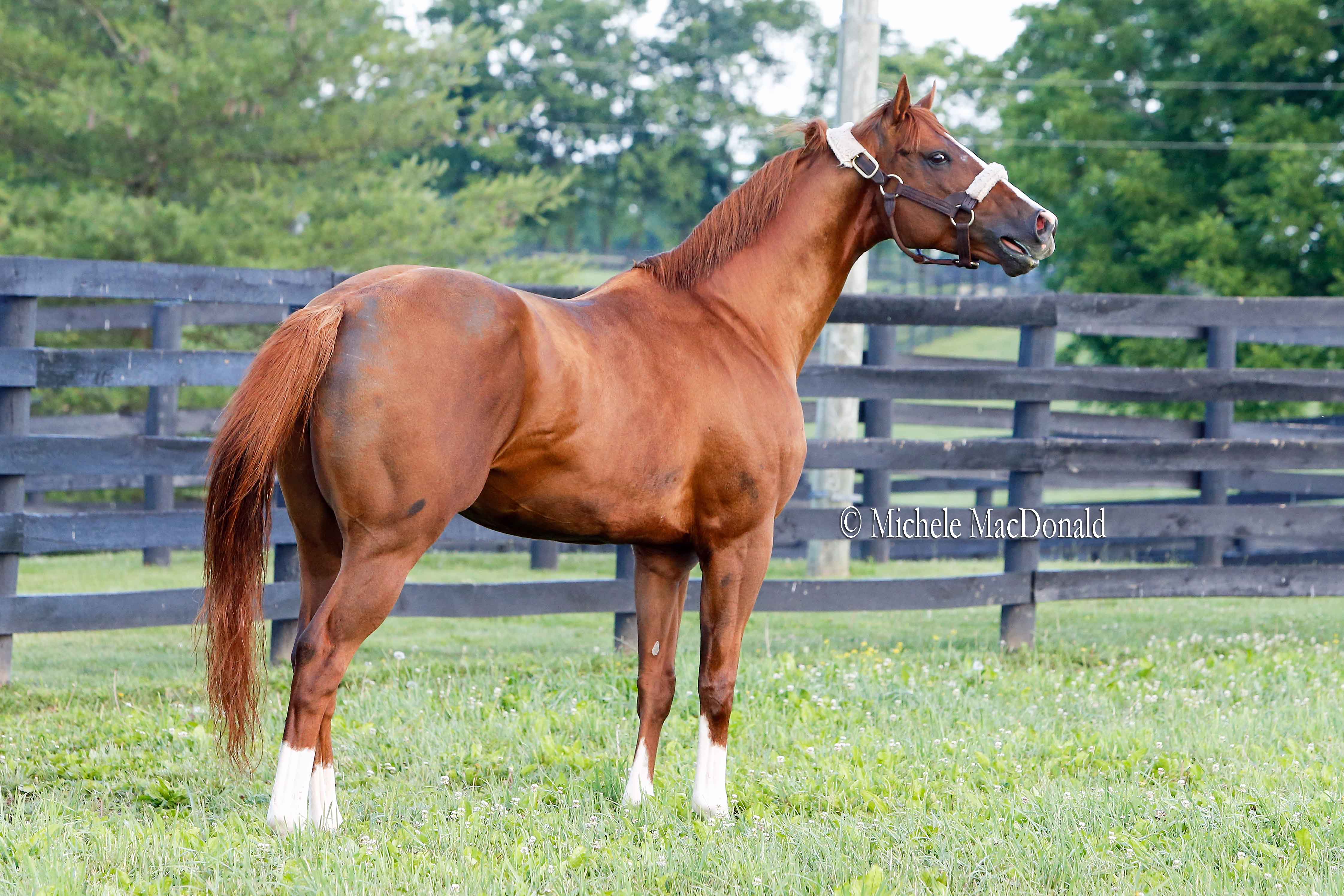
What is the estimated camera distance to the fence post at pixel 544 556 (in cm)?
879

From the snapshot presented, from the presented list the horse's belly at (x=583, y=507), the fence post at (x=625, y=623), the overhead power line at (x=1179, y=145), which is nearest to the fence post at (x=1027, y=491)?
the fence post at (x=625, y=623)

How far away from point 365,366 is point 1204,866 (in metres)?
2.41

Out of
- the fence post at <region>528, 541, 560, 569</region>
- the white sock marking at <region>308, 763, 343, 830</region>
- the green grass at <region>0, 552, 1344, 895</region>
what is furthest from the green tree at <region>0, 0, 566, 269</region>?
the white sock marking at <region>308, 763, 343, 830</region>

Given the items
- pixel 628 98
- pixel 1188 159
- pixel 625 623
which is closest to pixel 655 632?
pixel 625 623

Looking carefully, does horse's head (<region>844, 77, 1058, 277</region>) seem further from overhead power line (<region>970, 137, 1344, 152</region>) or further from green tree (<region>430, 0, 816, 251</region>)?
green tree (<region>430, 0, 816, 251</region>)

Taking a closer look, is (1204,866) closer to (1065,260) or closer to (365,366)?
(365,366)

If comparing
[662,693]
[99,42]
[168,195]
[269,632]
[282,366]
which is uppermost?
[99,42]

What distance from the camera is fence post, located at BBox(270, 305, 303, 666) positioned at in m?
5.55

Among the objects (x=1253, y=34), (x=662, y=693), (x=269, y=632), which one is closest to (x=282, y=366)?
(x=662, y=693)

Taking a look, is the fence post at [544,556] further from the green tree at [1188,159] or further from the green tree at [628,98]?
→ the green tree at [628,98]

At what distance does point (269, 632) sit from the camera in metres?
6.70

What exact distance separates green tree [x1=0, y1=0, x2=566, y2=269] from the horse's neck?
9.49 m

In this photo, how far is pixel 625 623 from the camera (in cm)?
591

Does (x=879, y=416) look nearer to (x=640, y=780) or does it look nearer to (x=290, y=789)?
(x=640, y=780)
